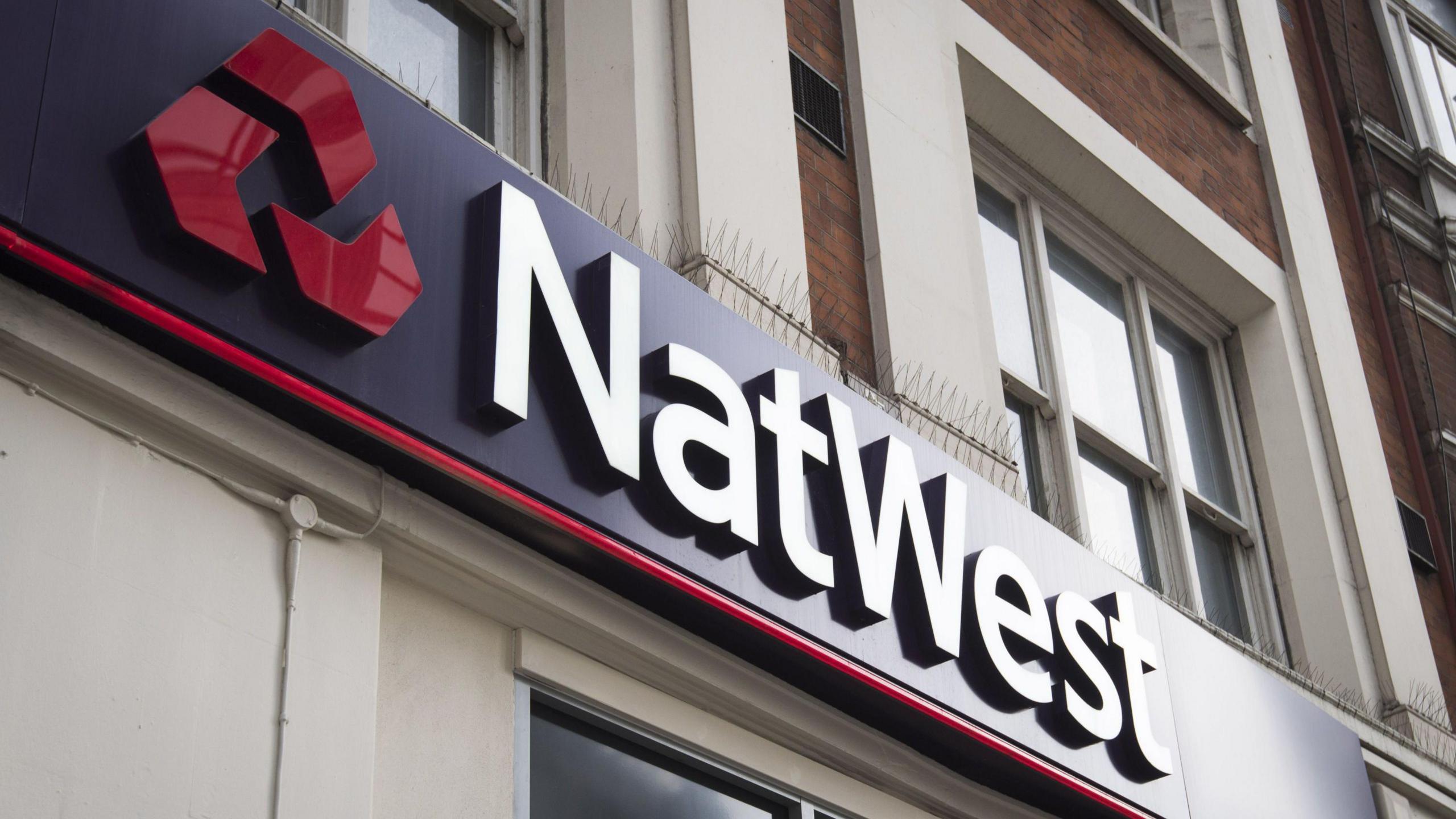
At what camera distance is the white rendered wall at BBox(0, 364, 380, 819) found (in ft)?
9.66

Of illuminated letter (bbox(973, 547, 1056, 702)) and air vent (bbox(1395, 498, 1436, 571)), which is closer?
illuminated letter (bbox(973, 547, 1056, 702))

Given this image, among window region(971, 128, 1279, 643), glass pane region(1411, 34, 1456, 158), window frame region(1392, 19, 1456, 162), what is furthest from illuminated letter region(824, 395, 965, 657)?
glass pane region(1411, 34, 1456, 158)

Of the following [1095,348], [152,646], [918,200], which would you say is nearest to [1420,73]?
[1095,348]

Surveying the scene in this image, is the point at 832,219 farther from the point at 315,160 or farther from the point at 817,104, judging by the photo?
the point at 315,160

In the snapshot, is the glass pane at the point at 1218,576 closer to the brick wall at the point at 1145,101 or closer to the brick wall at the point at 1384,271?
the brick wall at the point at 1384,271

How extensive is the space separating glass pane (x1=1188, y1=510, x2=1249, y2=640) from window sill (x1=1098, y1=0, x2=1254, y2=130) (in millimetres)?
2458

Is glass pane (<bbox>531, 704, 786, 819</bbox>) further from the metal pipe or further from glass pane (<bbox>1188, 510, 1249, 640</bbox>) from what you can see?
glass pane (<bbox>1188, 510, 1249, 640</bbox>)

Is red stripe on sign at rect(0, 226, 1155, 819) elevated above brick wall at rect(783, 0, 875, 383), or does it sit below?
A: below

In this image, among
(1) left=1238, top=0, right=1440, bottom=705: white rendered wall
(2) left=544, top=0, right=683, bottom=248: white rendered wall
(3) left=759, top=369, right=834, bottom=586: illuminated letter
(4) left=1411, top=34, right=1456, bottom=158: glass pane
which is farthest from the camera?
(4) left=1411, top=34, right=1456, bottom=158: glass pane

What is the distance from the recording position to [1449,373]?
10.5 metres

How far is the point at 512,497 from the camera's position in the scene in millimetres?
3816

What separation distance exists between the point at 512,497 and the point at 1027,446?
389 cm

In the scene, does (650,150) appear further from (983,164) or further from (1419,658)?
(1419,658)

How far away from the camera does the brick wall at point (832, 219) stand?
233 inches
